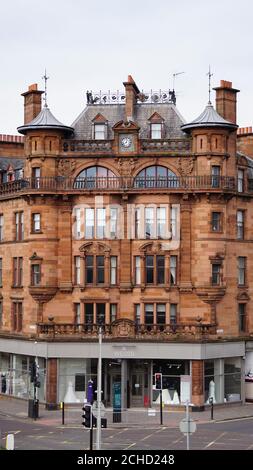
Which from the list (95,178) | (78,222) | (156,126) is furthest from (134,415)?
(156,126)

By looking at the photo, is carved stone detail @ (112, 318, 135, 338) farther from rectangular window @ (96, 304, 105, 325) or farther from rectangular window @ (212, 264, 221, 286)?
rectangular window @ (212, 264, 221, 286)

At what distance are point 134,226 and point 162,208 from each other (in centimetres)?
223

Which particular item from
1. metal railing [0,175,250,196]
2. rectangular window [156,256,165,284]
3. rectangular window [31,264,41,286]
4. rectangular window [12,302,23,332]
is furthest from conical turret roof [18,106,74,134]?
rectangular window [12,302,23,332]

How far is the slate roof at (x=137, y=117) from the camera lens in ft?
221

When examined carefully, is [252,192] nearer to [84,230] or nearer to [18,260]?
[84,230]

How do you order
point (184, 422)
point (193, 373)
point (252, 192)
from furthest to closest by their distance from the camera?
point (252, 192) < point (193, 373) < point (184, 422)

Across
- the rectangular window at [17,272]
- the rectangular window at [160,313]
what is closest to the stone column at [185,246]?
the rectangular window at [160,313]

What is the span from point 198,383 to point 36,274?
44.0 ft

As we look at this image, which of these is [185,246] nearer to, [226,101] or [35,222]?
[35,222]

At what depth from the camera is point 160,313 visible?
6531 centimetres

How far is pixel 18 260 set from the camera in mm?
70000

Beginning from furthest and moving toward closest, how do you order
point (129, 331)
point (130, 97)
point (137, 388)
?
1. point (130, 97)
2. point (137, 388)
3. point (129, 331)

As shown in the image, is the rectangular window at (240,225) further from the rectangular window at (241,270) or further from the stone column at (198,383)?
the stone column at (198,383)
